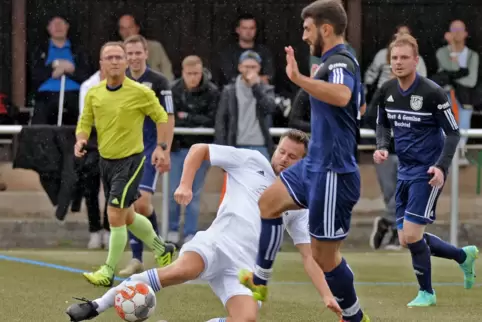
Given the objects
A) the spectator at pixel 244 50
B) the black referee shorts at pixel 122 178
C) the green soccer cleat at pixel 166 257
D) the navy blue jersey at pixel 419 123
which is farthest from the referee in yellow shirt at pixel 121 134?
the spectator at pixel 244 50

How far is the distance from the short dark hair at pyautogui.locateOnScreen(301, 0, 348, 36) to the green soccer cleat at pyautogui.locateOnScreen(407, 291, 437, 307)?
106 inches

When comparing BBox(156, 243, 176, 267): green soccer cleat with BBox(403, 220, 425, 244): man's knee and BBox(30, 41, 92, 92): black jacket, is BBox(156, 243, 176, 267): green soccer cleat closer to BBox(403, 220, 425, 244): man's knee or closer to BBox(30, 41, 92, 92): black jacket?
BBox(403, 220, 425, 244): man's knee

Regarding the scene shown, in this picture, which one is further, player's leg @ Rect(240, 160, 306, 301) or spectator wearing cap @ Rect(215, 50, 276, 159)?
spectator wearing cap @ Rect(215, 50, 276, 159)

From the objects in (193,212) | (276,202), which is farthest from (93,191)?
(276,202)

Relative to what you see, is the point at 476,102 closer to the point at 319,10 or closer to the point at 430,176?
the point at 430,176

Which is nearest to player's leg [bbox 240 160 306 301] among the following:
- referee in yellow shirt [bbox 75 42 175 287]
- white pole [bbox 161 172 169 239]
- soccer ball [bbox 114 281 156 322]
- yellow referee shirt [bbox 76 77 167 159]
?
soccer ball [bbox 114 281 156 322]

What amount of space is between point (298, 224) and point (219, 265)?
0.71 metres

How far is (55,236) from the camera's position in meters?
14.4

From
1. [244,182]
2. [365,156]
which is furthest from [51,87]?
[244,182]

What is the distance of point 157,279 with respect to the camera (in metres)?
8.05

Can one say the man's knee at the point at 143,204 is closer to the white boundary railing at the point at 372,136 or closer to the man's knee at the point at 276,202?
the white boundary railing at the point at 372,136

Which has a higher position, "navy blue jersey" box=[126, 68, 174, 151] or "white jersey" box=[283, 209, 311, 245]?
"navy blue jersey" box=[126, 68, 174, 151]

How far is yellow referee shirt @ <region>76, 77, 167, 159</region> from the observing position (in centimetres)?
1098

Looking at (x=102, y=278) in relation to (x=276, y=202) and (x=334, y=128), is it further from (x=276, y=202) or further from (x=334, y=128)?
(x=334, y=128)
